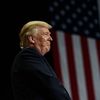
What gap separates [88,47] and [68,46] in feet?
0.55

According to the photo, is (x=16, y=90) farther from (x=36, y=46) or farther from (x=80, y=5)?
(x=80, y=5)

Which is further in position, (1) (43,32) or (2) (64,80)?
(2) (64,80)

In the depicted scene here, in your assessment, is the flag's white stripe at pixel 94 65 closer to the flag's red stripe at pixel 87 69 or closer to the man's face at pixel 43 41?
the flag's red stripe at pixel 87 69

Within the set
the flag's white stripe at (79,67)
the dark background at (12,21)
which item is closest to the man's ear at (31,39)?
the dark background at (12,21)

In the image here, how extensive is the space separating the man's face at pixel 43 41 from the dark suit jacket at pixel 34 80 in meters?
0.07

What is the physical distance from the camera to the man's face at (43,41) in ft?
8.20

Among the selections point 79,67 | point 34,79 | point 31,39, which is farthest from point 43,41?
point 79,67

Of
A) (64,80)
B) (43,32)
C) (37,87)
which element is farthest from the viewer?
(64,80)

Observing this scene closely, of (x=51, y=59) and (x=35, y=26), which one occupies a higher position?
(x=35, y=26)

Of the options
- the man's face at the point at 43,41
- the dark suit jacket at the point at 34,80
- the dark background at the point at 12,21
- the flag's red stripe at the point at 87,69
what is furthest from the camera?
the flag's red stripe at the point at 87,69

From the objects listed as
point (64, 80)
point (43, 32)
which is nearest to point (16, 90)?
point (43, 32)

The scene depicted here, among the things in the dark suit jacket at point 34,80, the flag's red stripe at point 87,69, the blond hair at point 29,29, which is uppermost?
the blond hair at point 29,29

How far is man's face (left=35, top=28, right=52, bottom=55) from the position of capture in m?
2.50

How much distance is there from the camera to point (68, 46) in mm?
5020
